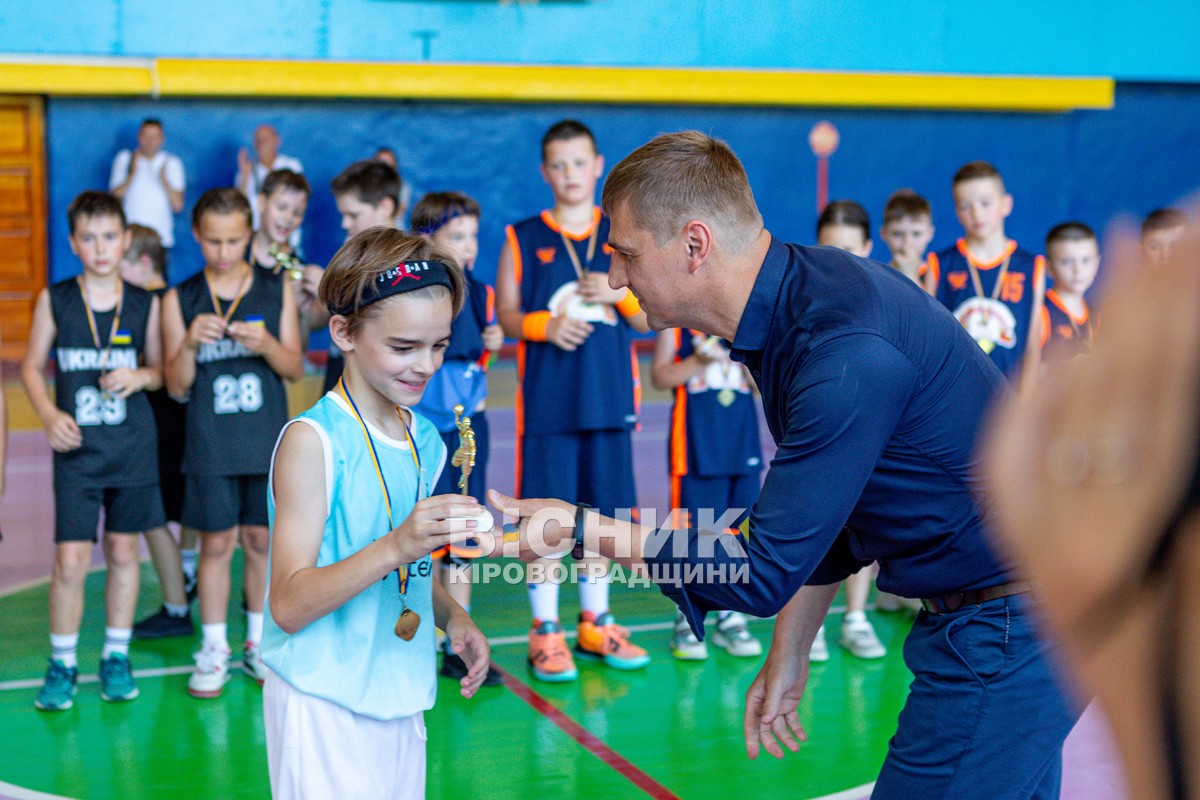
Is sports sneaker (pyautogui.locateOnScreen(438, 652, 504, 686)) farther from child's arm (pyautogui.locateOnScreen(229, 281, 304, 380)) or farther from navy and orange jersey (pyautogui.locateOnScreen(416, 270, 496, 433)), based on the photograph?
child's arm (pyautogui.locateOnScreen(229, 281, 304, 380))

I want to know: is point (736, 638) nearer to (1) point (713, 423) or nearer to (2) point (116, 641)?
(1) point (713, 423)

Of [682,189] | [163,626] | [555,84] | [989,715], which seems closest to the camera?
[989,715]

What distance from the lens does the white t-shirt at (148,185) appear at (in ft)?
43.2

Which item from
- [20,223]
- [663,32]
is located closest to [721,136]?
[663,32]

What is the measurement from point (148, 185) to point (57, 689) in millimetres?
9603

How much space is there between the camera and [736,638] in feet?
18.2

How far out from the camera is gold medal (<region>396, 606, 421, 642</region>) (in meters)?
2.56

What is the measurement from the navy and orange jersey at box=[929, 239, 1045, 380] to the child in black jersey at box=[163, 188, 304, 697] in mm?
3276

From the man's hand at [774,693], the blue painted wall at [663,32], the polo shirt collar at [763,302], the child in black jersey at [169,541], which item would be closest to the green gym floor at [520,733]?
the child in black jersey at [169,541]

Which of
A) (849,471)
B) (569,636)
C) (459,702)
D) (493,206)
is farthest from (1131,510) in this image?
(493,206)

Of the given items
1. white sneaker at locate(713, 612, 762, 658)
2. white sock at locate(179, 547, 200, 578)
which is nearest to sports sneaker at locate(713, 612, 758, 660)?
white sneaker at locate(713, 612, 762, 658)

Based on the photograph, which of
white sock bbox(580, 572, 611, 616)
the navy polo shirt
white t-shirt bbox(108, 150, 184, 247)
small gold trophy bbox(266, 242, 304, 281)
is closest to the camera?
the navy polo shirt

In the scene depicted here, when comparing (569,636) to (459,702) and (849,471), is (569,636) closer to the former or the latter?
(459,702)

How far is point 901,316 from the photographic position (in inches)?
96.4
